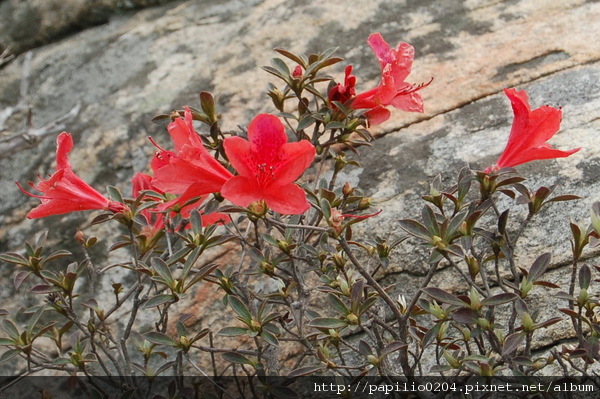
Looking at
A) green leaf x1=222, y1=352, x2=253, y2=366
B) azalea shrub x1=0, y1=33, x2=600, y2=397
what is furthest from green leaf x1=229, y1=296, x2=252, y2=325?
green leaf x1=222, y1=352, x2=253, y2=366

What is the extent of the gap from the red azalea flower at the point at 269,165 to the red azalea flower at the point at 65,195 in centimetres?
44

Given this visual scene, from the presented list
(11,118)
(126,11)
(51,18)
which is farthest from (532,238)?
(51,18)

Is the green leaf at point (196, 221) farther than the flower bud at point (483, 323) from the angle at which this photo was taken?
Yes

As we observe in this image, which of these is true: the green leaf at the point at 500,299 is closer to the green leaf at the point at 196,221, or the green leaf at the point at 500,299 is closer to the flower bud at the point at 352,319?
the flower bud at the point at 352,319

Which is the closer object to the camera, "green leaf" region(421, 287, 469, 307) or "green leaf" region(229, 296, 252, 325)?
"green leaf" region(421, 287, 469, 307)

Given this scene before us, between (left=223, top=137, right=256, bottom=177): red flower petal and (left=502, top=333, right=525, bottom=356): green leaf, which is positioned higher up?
(left=223, top=137, right=256, bottom=177): red flower petal

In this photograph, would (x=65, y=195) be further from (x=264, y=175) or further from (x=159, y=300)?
(x=264, y=175)

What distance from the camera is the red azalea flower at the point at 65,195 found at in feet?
5.26

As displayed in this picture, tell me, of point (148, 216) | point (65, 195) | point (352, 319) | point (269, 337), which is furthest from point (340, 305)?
point (65, 195)

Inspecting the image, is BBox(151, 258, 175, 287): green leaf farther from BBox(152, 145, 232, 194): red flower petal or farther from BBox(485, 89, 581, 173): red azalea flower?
BBox(485, 89, 581, 173): red azalea flower

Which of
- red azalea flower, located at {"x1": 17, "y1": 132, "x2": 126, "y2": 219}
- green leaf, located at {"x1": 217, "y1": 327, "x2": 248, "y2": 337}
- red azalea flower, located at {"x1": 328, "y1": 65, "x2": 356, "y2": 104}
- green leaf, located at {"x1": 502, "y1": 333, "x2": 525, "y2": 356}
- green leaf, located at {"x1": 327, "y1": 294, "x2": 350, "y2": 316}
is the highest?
red azalea flower, located at {"x1": 328, "y1": 65, "x2": 356, "y2": 104}

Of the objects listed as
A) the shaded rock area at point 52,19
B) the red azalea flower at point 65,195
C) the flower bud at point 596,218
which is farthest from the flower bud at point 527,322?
the shaded rock area at point 52,19

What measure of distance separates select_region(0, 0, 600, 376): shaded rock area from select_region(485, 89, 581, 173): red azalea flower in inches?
17.8

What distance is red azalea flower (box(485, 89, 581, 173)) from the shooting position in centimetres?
142
